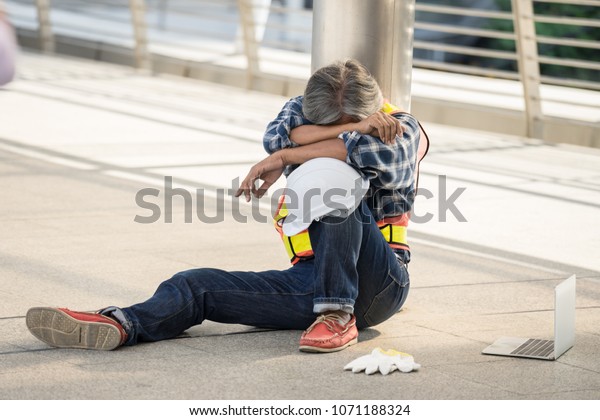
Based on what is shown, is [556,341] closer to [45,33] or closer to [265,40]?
[265,40]

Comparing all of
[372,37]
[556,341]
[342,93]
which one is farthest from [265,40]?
[556,341]

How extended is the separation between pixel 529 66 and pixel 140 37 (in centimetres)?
564

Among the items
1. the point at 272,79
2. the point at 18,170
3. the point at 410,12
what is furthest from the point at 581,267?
the point at 272,79

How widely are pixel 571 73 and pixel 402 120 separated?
86.1 ft

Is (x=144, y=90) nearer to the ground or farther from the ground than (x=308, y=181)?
nearer to the ground

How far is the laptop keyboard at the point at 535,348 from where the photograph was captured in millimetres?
4016

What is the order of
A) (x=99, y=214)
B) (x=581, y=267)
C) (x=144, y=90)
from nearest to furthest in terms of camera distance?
(x=581, y=267) → (x=99, y=214) → (x=144, y=90)

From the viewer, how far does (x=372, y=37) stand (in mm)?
4746

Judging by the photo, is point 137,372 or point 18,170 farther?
point 18,170

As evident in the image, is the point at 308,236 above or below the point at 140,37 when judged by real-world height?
above

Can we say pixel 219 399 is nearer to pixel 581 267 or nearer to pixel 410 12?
pixel 410 12

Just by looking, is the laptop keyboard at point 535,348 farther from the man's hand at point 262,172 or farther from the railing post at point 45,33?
the railing post at point 45,33

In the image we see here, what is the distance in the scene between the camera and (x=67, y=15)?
24.1 m

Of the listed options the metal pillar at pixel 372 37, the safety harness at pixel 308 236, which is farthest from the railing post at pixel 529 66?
the safety harness at pixel 308 236
